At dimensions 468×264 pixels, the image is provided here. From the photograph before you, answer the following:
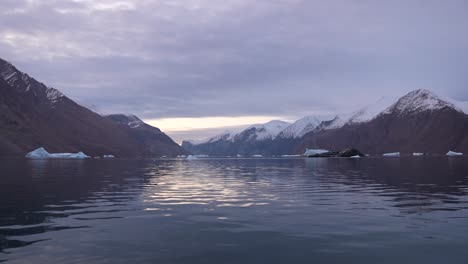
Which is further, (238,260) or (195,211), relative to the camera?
(195,211)

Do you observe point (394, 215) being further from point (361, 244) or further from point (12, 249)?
point (12, 249)

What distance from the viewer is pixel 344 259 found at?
15094 mm

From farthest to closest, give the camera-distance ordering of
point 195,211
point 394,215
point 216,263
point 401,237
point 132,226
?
point 195,211 → point 394,215 → point 132,226 → point 401,237 → point 216,263

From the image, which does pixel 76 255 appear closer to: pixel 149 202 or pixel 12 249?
pixel 12 249

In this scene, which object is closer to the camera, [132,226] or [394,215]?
[132,226]

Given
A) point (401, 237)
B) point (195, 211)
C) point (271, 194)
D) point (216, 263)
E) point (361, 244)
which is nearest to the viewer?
point (216, 263)

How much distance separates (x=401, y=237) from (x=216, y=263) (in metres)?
9.13

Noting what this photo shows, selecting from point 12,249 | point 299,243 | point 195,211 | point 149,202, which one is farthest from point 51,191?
point 299,243

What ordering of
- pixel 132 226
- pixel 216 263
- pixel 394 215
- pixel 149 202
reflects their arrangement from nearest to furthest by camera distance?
1. pixel 216 263
2. pixel 132 226
3. pixel 394 215
4. pixel 149 202

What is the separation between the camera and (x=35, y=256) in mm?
15250

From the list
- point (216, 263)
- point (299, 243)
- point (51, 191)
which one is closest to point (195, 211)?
point (299, 243)

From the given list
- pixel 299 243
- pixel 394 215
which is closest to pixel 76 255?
pixel 299 243

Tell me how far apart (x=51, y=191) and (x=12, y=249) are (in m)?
23.8

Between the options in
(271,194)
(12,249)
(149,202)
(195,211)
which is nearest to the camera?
(12,249)
